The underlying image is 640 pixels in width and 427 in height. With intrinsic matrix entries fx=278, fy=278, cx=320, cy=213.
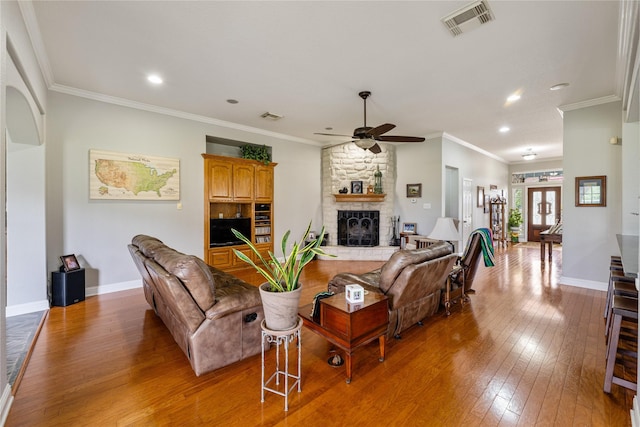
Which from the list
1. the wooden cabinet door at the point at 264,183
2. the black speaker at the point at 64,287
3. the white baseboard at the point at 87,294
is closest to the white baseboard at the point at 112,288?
the white baseboard at the point at 87,294

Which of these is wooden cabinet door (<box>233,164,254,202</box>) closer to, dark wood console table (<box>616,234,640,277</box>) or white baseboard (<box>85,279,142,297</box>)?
white baseboard (<box>85,279,142,297</box>)

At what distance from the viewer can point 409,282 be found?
2.53m

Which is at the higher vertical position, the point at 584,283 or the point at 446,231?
the point at 446,231

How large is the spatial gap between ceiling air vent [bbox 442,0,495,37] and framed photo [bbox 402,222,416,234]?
4.55 metres

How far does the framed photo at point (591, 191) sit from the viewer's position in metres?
4.22

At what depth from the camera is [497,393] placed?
197 centimetres

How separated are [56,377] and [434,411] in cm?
281

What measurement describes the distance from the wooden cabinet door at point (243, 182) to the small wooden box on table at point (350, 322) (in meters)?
3.79

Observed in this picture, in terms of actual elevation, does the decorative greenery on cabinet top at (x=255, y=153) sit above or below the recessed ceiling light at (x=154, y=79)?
below

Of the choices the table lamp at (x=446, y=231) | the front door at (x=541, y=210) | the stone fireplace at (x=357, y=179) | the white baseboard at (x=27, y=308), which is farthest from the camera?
the front door at (x=541, y=210)

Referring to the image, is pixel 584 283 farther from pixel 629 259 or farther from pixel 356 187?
pixel 356 187

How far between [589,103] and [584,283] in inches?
111

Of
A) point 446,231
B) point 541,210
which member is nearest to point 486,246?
point 446,231

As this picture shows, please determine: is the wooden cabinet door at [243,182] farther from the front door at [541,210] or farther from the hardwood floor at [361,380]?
the front door at [541,210]
